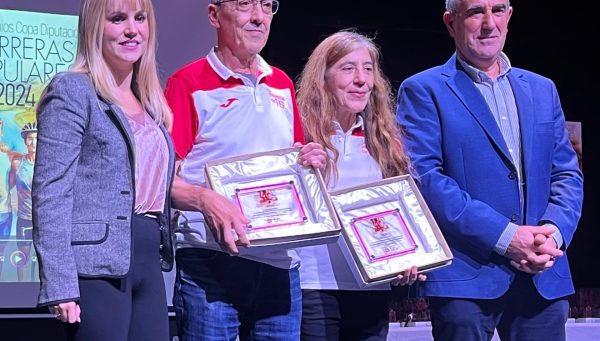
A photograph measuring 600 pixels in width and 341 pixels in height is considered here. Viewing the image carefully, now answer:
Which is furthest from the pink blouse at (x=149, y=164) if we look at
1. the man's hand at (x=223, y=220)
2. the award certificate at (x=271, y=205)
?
the award certificate at (x=271, y=205)

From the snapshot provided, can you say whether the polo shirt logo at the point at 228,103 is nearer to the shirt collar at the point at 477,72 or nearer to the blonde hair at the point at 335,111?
the blonde hair at the point at 335,111

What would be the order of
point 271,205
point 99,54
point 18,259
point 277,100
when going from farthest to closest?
point 18,259
point 277,100
point 271,205
point 99,54

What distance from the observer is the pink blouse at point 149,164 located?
7.00 ft

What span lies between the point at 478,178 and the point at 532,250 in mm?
264

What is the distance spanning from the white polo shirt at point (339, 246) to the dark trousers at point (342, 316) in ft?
0.10

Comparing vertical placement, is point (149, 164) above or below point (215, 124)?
below

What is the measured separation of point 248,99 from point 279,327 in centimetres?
62

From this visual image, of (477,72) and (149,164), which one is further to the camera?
(477,72)

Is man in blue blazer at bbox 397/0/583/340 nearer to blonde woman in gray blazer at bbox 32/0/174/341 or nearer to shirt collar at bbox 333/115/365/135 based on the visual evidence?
shirt collar at bbox 333/115/365/135

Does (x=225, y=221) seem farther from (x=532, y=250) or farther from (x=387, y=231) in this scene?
(x=532, y=250)

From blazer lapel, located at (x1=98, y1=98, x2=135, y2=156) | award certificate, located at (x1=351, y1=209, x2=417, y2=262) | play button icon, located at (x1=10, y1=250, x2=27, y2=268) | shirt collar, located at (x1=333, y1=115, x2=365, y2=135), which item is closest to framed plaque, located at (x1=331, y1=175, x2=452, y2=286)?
award certificate, located at (x1=351, y1=209, x2=417, y2=262)

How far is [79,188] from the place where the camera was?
6.70ft

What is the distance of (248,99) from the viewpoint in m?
2.42

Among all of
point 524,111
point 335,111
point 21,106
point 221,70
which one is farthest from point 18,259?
point 524,111
